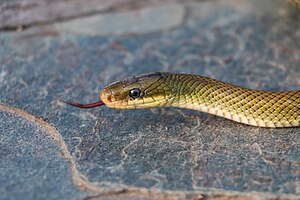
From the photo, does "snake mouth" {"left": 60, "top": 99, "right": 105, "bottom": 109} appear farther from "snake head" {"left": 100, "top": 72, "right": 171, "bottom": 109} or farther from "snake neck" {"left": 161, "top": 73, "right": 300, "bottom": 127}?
"snake neck" {"left": 161, "top": 73, "right": 300, "bottom": 127}

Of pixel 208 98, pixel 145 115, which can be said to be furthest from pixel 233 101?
pixel 145 115

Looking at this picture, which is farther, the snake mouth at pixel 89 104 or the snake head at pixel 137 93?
the snake mouth at pixel 89 104

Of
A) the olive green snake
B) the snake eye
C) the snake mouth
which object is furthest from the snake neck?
the snake mouth

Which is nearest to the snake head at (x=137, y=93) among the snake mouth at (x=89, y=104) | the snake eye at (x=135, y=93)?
the snake eye at (x=135, y=93)

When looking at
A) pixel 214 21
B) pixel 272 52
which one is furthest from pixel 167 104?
pixel 214 21

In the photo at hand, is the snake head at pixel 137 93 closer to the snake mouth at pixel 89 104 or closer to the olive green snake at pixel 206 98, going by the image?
the olive green snake at pixel 206 98

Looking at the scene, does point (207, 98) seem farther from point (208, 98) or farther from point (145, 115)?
point (145, 115)

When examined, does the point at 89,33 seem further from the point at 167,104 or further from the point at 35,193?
the point at 35,193
